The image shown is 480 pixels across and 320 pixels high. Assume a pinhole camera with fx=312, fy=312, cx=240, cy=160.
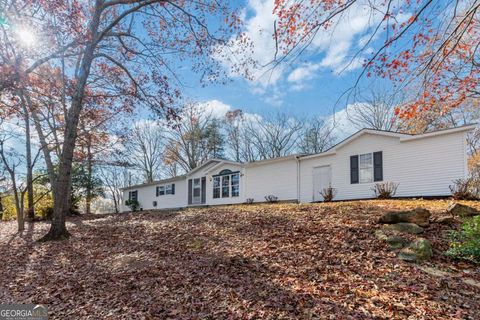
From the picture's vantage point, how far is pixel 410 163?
41.2 feet

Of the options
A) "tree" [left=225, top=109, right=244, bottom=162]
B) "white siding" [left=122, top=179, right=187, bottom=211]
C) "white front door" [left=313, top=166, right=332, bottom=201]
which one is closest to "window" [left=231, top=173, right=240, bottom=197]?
"white siding" [left=122, top=179, right=187, bottom=211]

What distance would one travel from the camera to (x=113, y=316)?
13.4 feet

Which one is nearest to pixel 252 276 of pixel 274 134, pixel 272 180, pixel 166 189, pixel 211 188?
pixel 272 180

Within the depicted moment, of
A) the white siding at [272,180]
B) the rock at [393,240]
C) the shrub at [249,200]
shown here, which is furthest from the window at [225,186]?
the rock at [393,240]

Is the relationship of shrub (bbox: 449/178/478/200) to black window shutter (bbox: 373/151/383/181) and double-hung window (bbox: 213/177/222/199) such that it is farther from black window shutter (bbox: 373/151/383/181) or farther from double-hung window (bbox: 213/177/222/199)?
double-hung window (bbox: 213/177/222/199)

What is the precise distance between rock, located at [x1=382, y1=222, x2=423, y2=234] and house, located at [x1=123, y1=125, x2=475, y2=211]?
6815 millimetres

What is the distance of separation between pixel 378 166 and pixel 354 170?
107cm

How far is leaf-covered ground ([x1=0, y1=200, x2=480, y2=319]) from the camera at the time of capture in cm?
382

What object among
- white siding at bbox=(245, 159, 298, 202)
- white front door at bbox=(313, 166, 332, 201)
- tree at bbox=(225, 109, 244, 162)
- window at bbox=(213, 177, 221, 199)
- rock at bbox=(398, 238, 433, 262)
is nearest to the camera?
rock at bbox=(398, 238, 433, 262)

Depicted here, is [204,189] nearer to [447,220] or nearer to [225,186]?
[225,186]

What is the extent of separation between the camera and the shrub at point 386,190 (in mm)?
12619

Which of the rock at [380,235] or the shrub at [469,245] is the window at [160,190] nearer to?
the rock at [380,235]

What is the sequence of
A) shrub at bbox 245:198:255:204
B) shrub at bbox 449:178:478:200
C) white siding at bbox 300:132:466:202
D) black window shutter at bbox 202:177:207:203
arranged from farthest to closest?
black window shutter at bbox 202:177:207:203, shrub at bbox 245:198:255:204, white siding at bbox 300:132:466:202, shrub at bbox 449:178:478:200

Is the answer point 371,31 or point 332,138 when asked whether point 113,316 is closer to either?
point 371,31
